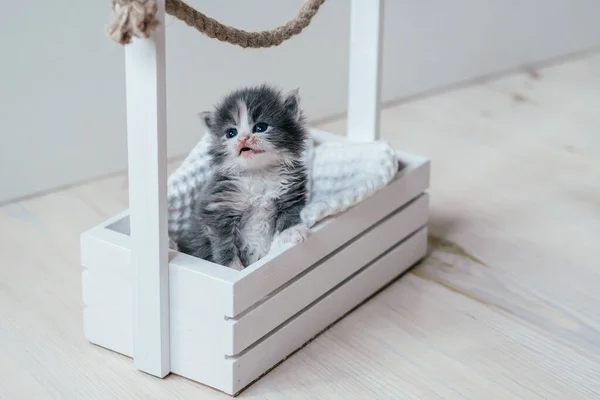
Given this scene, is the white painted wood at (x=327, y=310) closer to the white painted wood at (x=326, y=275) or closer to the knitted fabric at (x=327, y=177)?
the white painted wood at (x=326, y=275)

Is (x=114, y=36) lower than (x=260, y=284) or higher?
higher

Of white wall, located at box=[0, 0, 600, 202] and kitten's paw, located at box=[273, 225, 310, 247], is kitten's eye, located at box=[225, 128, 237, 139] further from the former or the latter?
white wall, located at box=[0, 0, 600, 202]

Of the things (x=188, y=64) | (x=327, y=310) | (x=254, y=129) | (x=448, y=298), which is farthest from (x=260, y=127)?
(x=188, y=64)

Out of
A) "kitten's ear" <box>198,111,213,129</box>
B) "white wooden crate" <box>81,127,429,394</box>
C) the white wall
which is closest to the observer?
"white wooden crate" <box>81,127,429,394</box>

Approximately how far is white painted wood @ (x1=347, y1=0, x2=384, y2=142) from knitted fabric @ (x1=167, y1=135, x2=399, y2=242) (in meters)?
0.04

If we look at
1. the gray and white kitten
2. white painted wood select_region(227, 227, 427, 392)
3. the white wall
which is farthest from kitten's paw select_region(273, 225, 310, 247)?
the white wall

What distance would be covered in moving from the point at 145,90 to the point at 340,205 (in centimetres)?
30

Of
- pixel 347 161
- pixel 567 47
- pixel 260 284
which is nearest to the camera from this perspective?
pixel 260 284

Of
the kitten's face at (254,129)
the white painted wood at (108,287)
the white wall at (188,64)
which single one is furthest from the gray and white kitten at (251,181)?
the white wall at (188,64)

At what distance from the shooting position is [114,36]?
91 cm

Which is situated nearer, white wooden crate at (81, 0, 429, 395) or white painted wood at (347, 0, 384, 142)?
white wooden crate at (81, 0, 429, 395)

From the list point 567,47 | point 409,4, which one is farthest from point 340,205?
point 567,47

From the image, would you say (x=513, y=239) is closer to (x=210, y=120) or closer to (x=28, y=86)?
(x=210, y=120)

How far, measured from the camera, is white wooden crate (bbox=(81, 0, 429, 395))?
3.25ft
